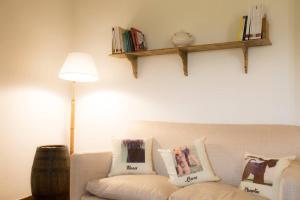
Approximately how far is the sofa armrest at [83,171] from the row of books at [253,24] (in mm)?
1497

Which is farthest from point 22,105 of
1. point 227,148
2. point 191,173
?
point 227,148

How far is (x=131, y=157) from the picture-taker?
2320 millimetres

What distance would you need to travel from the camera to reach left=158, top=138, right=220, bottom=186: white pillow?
201 cm

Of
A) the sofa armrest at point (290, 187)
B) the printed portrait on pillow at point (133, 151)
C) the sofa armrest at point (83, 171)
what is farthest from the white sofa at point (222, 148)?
the sofa armrest at point (290, 187)

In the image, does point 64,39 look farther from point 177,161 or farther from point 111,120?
point 177,161

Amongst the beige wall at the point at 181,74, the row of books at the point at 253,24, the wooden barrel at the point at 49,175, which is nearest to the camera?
the row of books at the point at 253,24

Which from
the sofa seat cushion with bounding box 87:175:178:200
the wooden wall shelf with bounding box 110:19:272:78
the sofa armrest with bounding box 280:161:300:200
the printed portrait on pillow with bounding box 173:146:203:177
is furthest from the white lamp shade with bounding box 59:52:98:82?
the sofa armrest with bounding box 280:161:300:200

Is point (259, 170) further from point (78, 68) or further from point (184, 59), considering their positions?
point (78, 68)

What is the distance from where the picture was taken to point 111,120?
10.0ft

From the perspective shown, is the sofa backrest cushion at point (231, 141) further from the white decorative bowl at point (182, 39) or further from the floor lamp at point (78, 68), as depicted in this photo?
the floor lamp at point (78, 68)

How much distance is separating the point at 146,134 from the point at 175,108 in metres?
0.41

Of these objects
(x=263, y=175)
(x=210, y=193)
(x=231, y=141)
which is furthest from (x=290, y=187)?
(x=231, y=141)

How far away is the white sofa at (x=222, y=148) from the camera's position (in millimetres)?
1998

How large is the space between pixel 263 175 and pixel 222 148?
44 centimetres
